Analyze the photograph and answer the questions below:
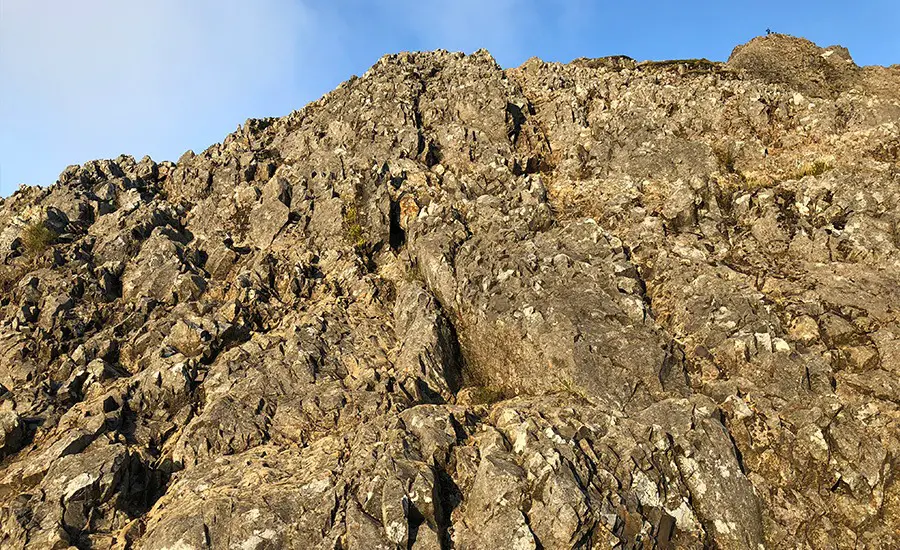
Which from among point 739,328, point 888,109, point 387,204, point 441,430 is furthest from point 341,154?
point 888,109

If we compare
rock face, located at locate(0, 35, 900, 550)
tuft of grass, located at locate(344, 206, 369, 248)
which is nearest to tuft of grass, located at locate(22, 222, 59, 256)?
rock face, located at locate(0, 35, 900, 550)

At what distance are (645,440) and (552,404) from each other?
4.02m

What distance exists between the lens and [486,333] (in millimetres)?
25594

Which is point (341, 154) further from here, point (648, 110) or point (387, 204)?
point (648, 110)

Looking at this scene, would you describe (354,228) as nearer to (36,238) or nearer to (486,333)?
(486,333)

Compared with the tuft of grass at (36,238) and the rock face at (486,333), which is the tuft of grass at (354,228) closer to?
the rock face at (486,333)

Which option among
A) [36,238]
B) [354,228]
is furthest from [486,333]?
[36,238]

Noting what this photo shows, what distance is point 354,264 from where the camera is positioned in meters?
31.4

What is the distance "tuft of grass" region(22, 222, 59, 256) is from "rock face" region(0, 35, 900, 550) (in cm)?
→ 24

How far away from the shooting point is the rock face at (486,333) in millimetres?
17391

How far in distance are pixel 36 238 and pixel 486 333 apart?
31.8m

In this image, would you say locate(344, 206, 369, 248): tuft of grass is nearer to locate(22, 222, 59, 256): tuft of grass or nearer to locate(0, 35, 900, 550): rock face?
locate(0, 35, 900, 550): rock face

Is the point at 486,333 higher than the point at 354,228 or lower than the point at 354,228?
lower

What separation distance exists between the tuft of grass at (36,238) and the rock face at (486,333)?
0.80 ft
